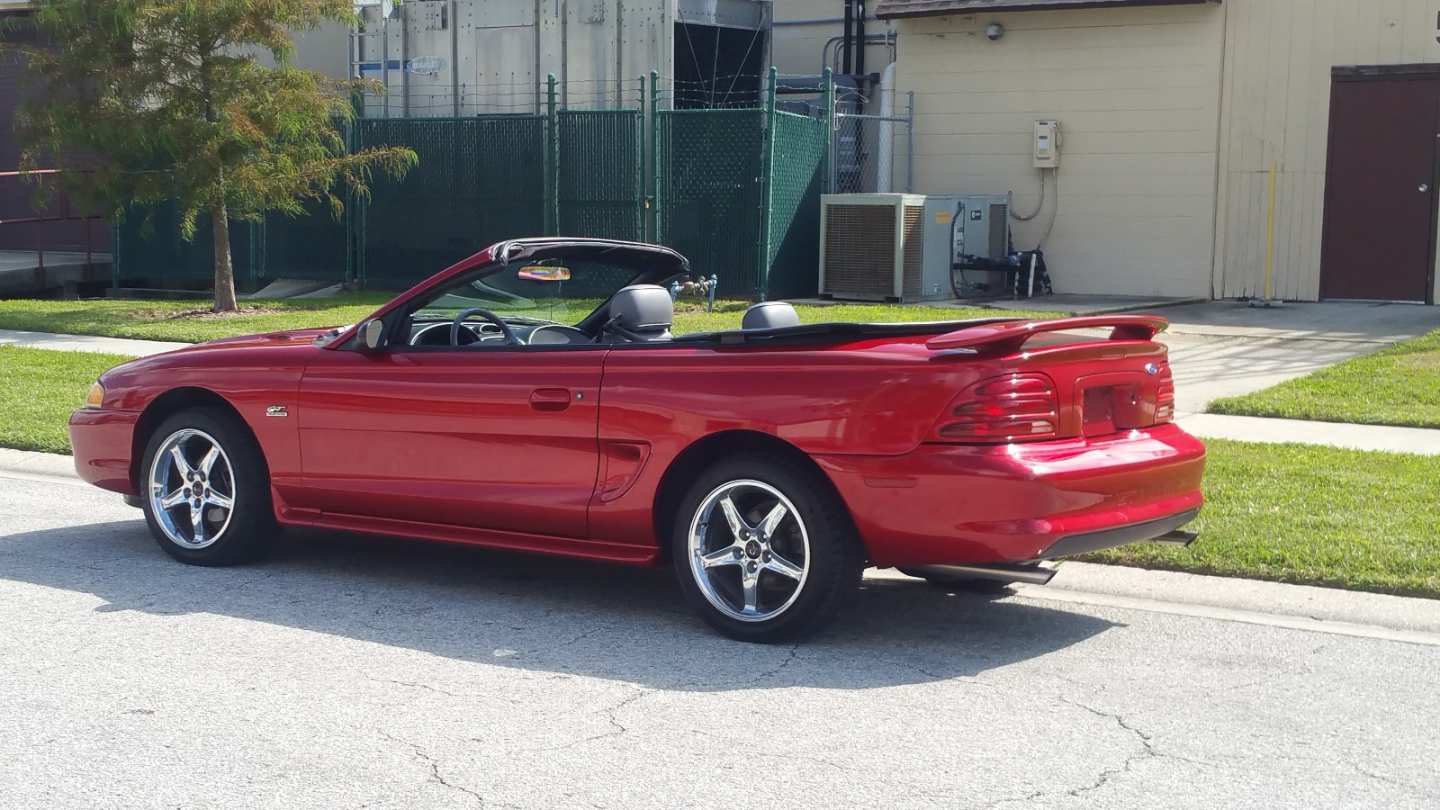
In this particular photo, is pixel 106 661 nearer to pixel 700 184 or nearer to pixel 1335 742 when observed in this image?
pixel 1335 742

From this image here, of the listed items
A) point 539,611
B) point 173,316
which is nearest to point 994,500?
point 539,611

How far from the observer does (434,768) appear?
464cm

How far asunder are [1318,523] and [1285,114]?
526 inches

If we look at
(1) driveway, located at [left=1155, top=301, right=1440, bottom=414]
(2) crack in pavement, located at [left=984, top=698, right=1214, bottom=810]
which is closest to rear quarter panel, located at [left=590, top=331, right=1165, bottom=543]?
(2) crack in pavement, located at [left=984, top=698, right=1214, bottom=810]

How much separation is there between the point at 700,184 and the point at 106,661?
14323 millimetres

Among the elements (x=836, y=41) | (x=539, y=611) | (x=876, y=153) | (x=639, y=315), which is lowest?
(x=539, y=611)

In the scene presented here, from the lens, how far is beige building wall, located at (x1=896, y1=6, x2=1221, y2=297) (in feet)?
66.1

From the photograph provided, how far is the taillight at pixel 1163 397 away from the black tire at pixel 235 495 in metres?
3.74

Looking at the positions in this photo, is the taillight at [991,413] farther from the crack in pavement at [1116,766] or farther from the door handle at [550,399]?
the door handle at [550,399]

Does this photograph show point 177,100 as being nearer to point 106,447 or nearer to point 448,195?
point 448,195

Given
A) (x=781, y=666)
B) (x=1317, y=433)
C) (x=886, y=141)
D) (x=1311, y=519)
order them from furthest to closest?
(x=886, y=141) < (x=1317, y=433) < (x=1311, y=519) < (x=781, y=666)

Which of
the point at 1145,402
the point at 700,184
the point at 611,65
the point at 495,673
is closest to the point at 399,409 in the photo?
the point at 495,673

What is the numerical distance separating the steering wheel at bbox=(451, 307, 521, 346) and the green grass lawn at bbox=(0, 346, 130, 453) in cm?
388

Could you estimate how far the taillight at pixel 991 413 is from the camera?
548 centimetres
